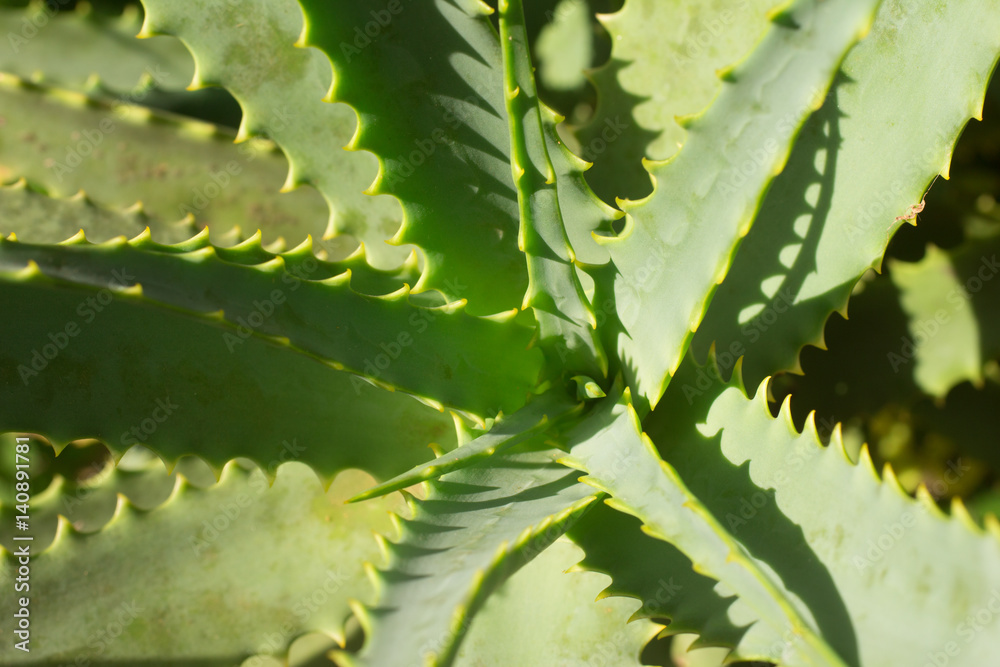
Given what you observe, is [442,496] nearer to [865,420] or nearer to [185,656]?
[185,656]

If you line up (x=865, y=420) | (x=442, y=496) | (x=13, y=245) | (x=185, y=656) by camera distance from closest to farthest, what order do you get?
(x=13, y=245) → (x=442, y=496) → (x=185, y=656) → (x=865, y=420)

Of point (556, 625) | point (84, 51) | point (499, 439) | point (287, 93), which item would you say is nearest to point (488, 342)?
point (499, 439)

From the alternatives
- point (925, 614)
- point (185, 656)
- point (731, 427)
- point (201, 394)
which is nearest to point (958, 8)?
point (731, 427)

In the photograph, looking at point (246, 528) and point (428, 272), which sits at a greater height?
point (428, 272)

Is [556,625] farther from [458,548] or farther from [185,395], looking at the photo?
[185,395]

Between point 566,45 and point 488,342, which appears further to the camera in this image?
point 566,45

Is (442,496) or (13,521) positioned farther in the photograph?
(13,521)

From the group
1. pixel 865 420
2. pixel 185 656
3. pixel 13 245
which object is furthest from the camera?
pixel 865 420

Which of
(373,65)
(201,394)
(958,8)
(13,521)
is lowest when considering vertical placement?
(13,521)
